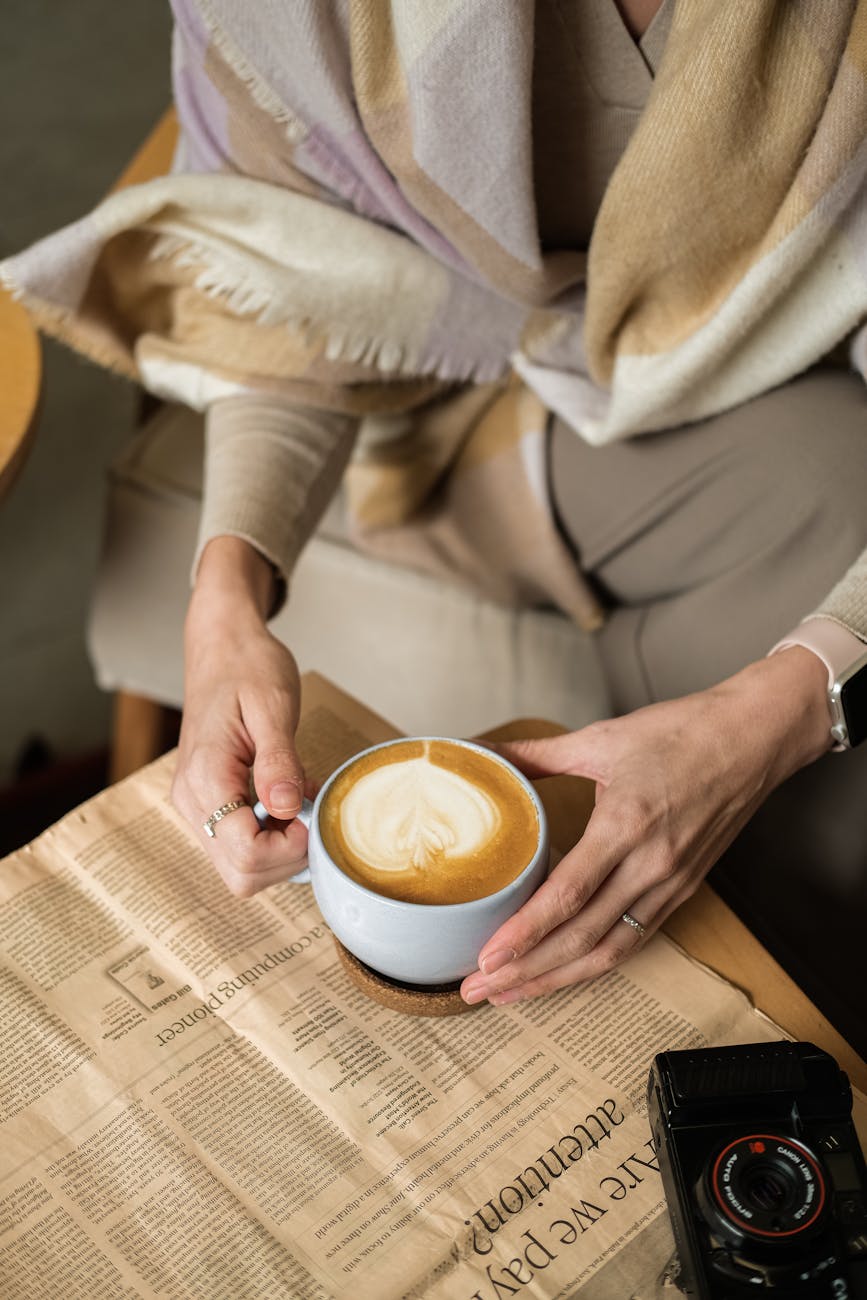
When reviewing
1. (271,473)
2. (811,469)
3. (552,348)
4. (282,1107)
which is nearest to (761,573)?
(811,469)

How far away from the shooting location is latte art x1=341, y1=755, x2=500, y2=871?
1.89 ft

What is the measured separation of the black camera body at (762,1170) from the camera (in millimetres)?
512

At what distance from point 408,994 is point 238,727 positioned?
17 cm

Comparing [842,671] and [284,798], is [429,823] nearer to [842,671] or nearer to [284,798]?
[284,798]

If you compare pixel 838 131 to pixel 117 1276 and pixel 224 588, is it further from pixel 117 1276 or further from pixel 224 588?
pixel 117 1276

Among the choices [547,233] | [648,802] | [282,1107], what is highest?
[547,233]

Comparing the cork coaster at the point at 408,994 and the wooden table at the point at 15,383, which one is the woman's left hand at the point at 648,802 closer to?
the cork coaster at the point at 408,994

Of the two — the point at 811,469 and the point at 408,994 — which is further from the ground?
the point at 811,469

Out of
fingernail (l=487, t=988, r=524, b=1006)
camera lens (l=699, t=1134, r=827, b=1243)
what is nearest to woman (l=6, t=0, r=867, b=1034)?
fingernail (l=487, t=988, r=524, b=1006)

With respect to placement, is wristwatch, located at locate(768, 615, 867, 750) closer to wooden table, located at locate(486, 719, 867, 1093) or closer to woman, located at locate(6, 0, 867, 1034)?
woman, located at locate(6, 0, 867, 1034)

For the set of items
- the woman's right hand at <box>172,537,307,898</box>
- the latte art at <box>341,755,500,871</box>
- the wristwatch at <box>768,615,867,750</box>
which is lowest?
the woman's right hand at <box>172,537,307,898</box>

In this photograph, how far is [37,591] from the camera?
171 centimetres

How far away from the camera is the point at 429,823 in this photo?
1.93 feet

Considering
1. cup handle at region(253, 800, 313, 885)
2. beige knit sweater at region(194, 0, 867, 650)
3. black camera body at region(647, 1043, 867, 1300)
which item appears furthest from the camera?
beige knit sweater at region(194, 0, 867, 650)
